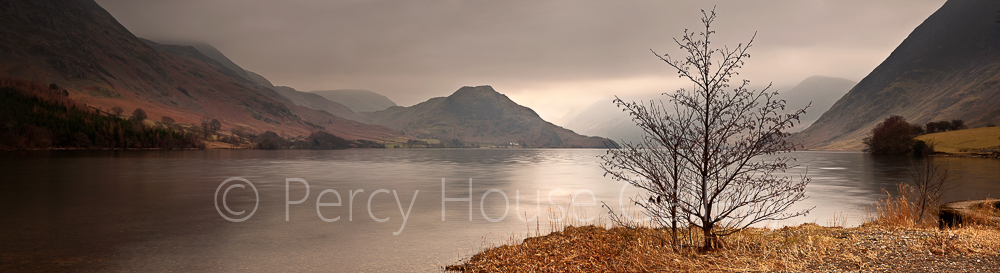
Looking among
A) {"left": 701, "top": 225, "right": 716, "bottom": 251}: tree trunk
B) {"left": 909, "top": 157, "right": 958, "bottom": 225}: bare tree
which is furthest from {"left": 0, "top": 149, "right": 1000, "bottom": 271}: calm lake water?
{"left": 701, "top": 225, "right": 716, "bottom": 251}: tree trunk

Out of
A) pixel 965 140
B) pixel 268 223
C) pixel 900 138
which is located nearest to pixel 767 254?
pixel 268 223

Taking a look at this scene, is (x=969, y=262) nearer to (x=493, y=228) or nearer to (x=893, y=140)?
(x=493, y=228)

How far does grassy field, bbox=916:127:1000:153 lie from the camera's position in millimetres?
81188

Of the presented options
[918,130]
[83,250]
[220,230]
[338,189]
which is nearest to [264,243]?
[220,230]

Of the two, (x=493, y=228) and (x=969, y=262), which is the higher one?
(x=969, y=262)

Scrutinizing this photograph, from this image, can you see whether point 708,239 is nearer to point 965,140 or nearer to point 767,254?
point 767,254

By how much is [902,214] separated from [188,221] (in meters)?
23.8

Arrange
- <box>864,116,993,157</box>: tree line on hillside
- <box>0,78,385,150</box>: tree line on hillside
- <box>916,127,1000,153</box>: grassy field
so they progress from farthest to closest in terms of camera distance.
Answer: <box>0,78,385,150</box>: tree line on hillside, <box>864,116,993,157</box>: tree line on hillside, <box>916,127,1000,153</box>: grassy field

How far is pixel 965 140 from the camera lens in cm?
8731

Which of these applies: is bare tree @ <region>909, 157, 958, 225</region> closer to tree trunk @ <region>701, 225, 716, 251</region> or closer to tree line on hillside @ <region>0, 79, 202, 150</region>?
tree trunk @ <region>701, 225, 716, 251</region>

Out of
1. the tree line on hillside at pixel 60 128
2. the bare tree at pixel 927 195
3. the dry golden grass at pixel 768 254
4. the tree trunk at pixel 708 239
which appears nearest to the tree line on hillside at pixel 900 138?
the bare tree at pixel 927 195

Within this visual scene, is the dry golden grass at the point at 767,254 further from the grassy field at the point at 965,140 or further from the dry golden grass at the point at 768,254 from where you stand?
the grassy field at the point at 965,140

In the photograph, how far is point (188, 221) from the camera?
18.0m

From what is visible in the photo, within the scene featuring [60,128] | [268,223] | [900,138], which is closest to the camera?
[268,223]
